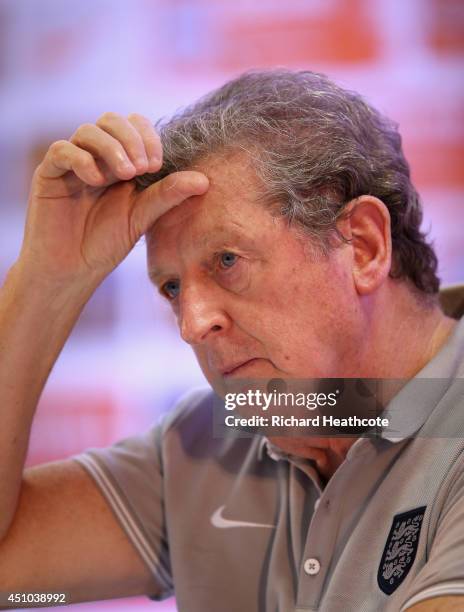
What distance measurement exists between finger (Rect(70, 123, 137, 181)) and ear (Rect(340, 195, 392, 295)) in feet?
1.06

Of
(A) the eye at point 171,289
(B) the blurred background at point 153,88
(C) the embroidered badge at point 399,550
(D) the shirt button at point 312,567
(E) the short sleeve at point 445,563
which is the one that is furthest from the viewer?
(B) the blurred background at point 153,88

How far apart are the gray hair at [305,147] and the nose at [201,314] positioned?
16cm

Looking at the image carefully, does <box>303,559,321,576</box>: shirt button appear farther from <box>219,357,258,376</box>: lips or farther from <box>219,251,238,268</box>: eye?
<box>219,251,238,268</box>: eye

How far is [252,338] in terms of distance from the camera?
1.15 metres

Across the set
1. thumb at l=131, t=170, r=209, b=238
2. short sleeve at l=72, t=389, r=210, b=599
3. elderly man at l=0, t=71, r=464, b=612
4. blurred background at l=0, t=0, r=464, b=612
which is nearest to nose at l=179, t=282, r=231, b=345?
elderly man at l=0, t=71, r=464, b=612

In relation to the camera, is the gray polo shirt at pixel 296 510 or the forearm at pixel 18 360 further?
the forearm at pixel 18 360

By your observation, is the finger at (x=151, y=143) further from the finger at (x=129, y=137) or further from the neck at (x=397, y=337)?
the neck at (x=397, y=337)

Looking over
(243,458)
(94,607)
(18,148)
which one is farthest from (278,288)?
(18,148)

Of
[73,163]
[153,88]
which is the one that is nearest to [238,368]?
[73,163]

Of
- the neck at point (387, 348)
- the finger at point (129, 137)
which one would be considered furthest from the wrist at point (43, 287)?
the neck at point (387, 348)

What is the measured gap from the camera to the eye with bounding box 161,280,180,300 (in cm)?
123

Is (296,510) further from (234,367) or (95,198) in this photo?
(95,198)

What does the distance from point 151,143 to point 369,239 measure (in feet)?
1.13

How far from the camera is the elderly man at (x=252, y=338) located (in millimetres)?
1119
